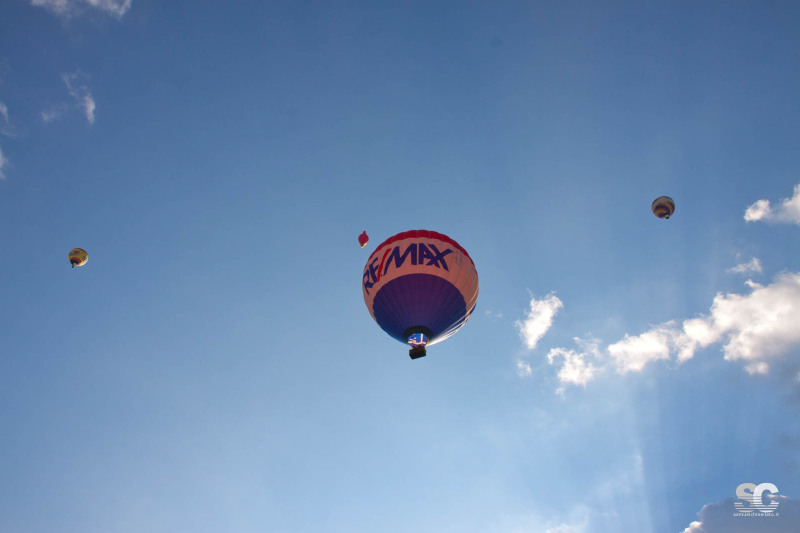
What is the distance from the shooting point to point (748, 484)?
2588cm

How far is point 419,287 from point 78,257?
23161mm

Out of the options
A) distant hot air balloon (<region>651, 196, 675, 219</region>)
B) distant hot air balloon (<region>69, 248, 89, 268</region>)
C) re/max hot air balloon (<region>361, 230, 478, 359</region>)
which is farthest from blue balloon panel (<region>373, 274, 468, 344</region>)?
distant hot air balloon (<region>69, 248, 89, 268</region>)

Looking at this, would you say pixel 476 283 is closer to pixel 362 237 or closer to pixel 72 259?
pixel 362 237

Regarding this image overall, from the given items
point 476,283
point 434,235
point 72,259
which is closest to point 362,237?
point 434,235

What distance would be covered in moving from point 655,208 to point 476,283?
1118cm

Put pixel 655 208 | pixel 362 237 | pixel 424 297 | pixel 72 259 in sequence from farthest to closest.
→ pixel 72 259, pixel 655 208, pixel 362 237, pixel 424 297

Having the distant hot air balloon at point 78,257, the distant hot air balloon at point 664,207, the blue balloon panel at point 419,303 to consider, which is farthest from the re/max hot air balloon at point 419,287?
the distant hot air balloon at point 78,257

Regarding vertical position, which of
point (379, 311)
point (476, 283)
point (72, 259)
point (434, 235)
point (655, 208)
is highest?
point (655, 208)

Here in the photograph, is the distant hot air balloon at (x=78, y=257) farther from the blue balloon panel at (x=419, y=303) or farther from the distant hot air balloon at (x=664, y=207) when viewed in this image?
the distant hot air balloon at (x=664, y=207)

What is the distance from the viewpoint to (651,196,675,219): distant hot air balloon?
77.0 feet

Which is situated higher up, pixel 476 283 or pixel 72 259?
pixel 72 259

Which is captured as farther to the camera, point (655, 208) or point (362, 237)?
point (655, 208)

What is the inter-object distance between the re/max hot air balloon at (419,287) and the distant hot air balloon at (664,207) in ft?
36.9

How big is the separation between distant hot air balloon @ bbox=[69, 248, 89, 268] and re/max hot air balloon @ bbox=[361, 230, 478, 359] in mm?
20291
